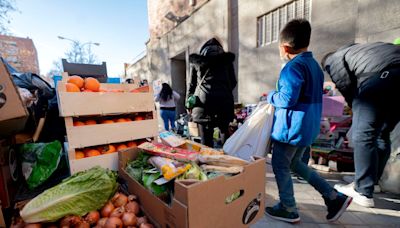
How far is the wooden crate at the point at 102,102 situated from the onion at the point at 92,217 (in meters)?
0.69

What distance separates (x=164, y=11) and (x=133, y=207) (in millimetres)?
10836

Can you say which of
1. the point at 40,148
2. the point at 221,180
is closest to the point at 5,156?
the point at 40,148

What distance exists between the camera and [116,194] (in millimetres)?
1202

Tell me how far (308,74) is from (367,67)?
808 mm

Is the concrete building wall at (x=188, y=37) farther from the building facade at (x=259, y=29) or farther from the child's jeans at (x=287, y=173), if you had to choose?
the child's jeans at (x=287, y=173)

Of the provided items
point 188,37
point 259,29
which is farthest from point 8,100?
point 188,37

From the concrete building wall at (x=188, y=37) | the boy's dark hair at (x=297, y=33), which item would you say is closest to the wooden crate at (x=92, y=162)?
the boy's dark hair at (x=297, y=33)

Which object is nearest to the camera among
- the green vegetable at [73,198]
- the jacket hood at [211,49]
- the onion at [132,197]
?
the green vegetable at [73,198]

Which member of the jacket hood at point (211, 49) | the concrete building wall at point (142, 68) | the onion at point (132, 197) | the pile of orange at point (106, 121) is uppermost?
the concrete building wall at point (142, 68)

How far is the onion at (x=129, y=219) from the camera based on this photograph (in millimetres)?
1021

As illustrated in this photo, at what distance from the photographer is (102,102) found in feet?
4.77

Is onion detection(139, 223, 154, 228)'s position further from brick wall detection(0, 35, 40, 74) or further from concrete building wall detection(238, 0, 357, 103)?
brick wall detection(0, 35, 40, 74)

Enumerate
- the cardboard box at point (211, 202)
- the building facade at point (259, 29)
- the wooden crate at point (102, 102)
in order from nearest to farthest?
the cardboard box at point (211, 202)
the wooden crate at point (102, 102)
the building facade at point (259, 29)

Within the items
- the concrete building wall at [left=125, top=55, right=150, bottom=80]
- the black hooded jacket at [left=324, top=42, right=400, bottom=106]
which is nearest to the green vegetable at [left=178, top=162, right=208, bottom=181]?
the black hooded jacket at [left=324, top=42, right=400, bottom=106]
